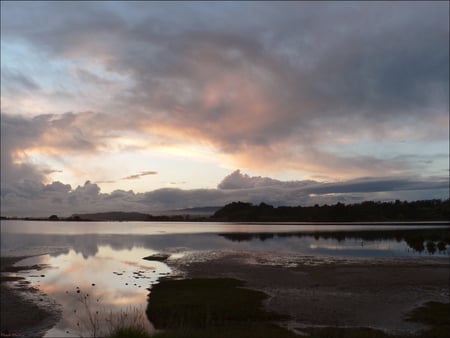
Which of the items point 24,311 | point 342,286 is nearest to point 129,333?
point 24,311

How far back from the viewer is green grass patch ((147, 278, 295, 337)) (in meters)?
19.3

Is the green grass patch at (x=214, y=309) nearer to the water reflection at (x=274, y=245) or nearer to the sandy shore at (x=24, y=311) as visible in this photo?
the sandy shore at (x=24, y=311)

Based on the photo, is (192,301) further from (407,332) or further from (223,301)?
(407,332)

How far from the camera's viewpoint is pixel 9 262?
1922 inches

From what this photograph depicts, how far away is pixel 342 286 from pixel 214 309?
13.0 m

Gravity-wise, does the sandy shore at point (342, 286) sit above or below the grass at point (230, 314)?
below

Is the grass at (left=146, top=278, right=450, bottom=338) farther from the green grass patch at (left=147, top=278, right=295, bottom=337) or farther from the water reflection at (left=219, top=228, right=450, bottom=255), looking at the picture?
the water reflection at (left=219, top=228, right=450, bottom=255)

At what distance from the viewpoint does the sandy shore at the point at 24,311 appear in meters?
21.1

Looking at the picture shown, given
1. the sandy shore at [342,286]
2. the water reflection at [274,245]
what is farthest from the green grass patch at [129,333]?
the water reflection at [274,245]

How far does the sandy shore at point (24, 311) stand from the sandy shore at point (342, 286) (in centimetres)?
1319

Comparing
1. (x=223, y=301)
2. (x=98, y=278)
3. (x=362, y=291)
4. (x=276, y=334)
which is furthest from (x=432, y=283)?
(x=98, y=278)

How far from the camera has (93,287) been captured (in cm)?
3247

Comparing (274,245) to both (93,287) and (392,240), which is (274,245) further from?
(93,287)

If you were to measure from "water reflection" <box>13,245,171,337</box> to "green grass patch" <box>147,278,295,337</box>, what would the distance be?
1216 millimetres
